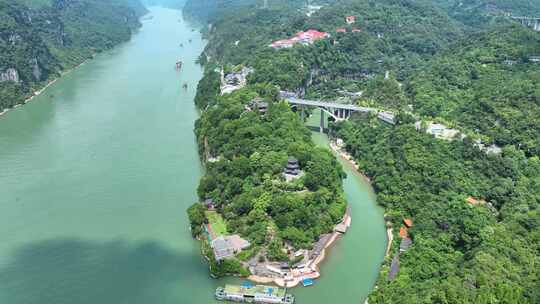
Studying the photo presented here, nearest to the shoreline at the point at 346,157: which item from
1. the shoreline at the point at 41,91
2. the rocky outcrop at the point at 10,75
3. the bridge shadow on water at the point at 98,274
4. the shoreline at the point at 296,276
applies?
the shoreline at the point at 296,276

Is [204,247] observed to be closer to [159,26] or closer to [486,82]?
[486,82]

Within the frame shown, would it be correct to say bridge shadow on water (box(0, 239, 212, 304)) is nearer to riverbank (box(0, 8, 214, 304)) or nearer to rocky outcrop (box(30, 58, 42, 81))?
riverbank (box(0, 8, 214, 304))

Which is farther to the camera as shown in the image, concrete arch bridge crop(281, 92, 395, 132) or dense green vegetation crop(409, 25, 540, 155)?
concrete arch bridge crop(281, 92, 395, 132)

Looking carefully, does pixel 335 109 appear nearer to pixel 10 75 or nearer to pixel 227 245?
pixel 227 245

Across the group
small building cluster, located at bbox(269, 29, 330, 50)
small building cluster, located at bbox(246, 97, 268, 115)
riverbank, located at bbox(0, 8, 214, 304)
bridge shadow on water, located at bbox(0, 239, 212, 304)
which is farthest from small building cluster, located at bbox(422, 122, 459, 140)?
small building cluster, located at bbox(269, 29, 330, 50)

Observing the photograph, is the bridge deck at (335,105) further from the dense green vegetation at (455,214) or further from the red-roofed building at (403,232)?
the red-roofed building at (403,232)

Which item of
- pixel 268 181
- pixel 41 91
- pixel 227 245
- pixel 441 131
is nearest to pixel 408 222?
pixel 268 181
